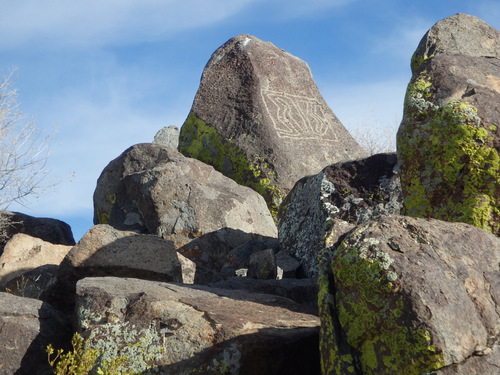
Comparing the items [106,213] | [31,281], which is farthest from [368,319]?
[106,213]

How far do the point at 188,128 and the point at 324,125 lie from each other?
97.0 inches

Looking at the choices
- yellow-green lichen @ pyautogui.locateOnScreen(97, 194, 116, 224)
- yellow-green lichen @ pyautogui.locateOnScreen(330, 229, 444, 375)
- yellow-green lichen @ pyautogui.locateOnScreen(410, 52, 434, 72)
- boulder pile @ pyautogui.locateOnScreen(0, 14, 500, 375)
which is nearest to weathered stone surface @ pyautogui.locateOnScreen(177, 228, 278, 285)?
boulder pile @ pyautogui.locateOnScreen(0, 14, 500, 375)

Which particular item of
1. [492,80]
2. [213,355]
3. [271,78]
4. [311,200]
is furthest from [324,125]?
[213,355]

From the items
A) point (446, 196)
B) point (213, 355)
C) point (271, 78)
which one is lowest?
point (213, 355)

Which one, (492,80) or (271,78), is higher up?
(271,78)

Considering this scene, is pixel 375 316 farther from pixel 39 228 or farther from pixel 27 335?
pixel 39 228

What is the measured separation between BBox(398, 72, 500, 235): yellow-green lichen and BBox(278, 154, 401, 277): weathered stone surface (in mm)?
1371

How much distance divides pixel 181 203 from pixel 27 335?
4353 mm

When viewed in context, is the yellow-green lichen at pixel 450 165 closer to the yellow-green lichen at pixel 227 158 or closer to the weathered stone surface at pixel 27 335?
the weathered stone surface at pixel 27 335

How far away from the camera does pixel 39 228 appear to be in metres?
10.9

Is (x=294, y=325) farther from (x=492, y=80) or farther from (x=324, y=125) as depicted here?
(x=324, y=125)

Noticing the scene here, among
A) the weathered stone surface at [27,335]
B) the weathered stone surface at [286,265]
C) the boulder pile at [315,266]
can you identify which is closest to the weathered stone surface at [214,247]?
the boulder pile at [315,266]

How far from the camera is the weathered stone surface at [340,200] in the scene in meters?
6.79

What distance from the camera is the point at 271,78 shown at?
41.5 ft
